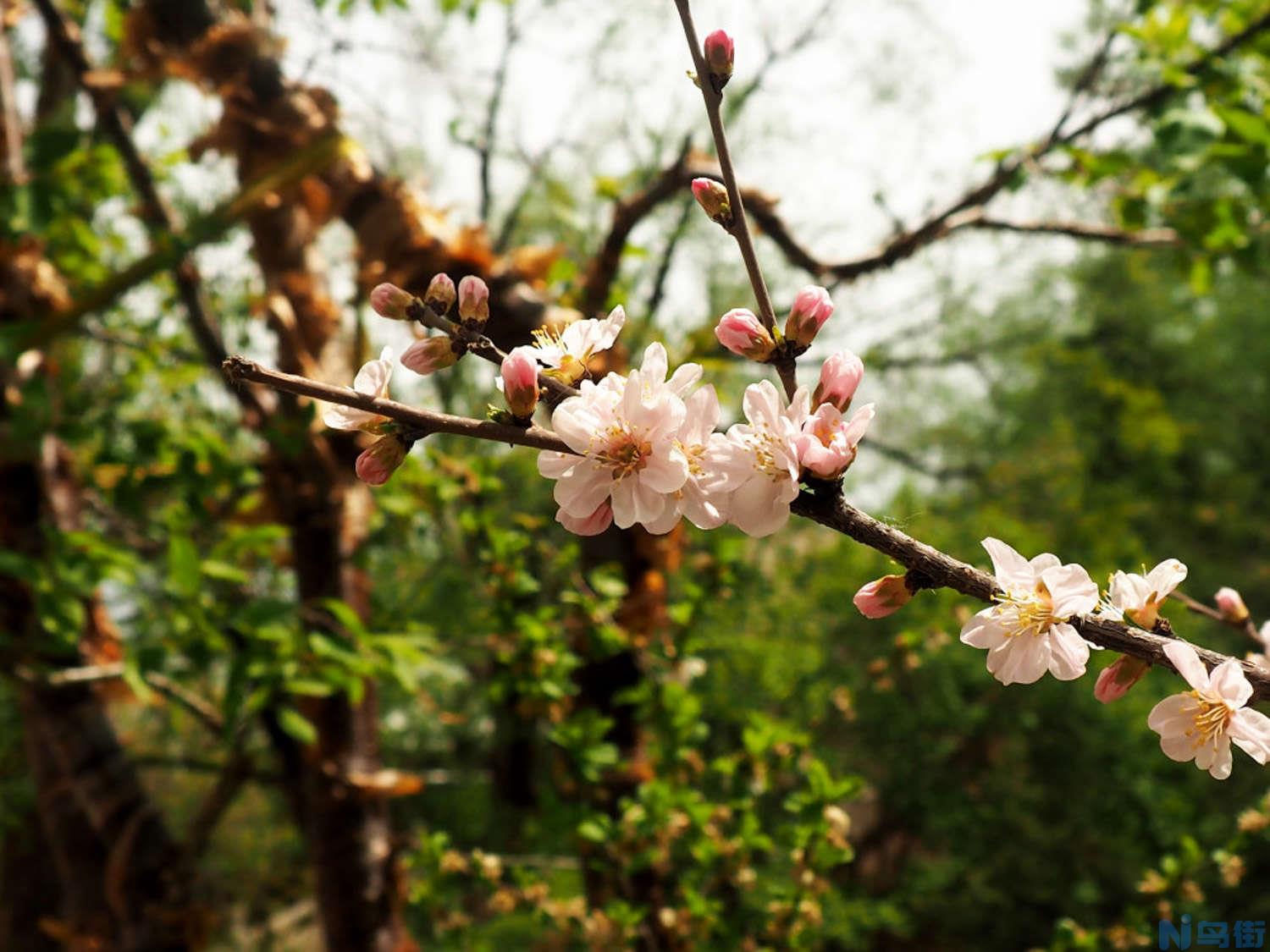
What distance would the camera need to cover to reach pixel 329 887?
1447 millimetres

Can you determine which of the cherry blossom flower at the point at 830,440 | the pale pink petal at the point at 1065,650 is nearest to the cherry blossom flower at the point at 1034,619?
the pale pink petal at the point at 1065,650

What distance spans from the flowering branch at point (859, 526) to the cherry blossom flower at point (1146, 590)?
4 centimetres

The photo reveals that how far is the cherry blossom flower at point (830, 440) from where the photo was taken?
409 millimetres

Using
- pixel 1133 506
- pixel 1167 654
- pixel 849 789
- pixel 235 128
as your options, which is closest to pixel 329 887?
pixel 849 789

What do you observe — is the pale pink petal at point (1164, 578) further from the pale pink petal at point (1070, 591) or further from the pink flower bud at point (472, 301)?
the pink flower bud at point (472, 301)

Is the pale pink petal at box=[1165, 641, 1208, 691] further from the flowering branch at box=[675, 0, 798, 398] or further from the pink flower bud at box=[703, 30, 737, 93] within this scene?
the pink flower bud at box=[703, 30, 737, 93]

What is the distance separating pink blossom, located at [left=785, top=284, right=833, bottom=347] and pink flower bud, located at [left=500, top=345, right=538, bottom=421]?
138 millimetres

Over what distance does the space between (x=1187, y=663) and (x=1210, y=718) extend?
78 millimetres

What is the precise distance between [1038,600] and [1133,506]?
16.6ft

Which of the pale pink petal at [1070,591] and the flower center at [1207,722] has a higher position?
the pale pink petal at [1070,591]

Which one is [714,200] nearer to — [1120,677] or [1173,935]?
[1120,677]

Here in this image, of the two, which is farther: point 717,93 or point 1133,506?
point 1133,506

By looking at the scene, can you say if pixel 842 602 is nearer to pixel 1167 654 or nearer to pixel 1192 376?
pixel 1167 654

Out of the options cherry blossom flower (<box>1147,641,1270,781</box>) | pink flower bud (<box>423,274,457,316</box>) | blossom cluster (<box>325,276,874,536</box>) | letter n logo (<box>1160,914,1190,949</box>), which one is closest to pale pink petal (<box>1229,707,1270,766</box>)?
cherry blossom flower (<box>1147,641,1270,781</box>)
